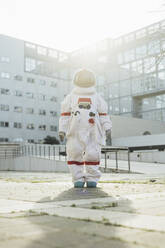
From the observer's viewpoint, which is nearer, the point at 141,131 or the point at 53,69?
the point at 141,131

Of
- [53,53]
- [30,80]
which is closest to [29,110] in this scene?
[30,80]

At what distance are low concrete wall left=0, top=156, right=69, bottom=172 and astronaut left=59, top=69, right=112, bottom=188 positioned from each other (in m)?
13.7

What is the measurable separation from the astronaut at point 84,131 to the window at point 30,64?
49.4m

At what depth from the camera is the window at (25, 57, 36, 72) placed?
182 feet

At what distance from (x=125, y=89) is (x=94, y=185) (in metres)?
42.1

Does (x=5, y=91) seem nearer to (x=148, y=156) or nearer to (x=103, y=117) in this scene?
(x=148, y=156)

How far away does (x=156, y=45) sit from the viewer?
4797mm

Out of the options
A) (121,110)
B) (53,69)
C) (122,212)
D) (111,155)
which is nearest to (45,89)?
(53,69)

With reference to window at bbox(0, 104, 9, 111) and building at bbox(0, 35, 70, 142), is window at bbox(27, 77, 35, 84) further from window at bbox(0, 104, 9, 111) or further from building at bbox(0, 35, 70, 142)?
window at bbox(0, 104, 9, 111)

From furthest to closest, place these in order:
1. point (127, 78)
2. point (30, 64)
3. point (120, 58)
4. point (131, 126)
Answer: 1. point (30, 64)
2. point (120, 58)
3. point (127, 78)
4. point (131, 126)

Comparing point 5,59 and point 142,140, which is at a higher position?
point 5,59

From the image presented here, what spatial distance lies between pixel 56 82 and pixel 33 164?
34.5m

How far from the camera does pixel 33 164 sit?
86.5ft

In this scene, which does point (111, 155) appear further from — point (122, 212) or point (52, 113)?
point (52, 113)
